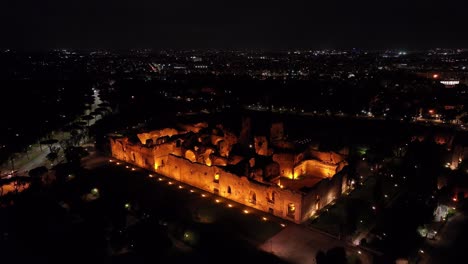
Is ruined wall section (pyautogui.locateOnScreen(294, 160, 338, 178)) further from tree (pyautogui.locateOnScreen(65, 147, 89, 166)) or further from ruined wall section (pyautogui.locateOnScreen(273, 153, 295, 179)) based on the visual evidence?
tree (pyautogui.locateOnScreen(65, 147, 89, 166))

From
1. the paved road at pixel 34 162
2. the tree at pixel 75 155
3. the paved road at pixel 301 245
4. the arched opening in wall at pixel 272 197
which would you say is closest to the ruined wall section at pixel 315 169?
the arched opening in wall at pixel 272 197

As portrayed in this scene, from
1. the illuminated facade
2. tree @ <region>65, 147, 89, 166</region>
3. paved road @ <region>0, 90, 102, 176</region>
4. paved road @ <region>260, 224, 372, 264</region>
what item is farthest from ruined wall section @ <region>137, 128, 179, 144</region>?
paved road @ <region>260, 224, 372, 264</region>

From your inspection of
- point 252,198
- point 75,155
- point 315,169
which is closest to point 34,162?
point 75,155

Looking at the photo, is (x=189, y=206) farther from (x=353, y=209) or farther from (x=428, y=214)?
(x=428, y=214)

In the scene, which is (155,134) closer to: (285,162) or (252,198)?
(285,162)

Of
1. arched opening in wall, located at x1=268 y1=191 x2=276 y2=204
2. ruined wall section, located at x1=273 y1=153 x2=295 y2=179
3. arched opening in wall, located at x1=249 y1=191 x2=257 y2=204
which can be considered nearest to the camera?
arched opening in wall, located at x1=268 y1=191 x2=276 y2=204

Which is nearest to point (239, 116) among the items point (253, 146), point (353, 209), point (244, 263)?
point (253, 146)

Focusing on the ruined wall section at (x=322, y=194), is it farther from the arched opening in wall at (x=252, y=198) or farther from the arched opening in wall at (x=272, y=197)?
the arched opening in wall at (x=252, y=198)

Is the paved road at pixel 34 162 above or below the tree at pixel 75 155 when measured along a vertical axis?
below

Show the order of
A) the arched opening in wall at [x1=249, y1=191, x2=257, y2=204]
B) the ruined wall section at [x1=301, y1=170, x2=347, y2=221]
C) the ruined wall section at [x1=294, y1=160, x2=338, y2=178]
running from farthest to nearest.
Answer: the ruined wall section at [x1=294, y1=160, x2=338, y2=178] → the arched opening in wall at [x1=249, y1=191, x2=257, y2=204] → the ruined wall section at [x1=301, y1=170, x2=347, y2=221]
